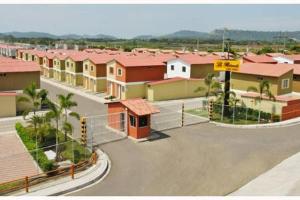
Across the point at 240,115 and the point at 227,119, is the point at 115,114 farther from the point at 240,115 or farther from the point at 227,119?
the point at 240,115

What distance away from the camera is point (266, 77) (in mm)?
39375

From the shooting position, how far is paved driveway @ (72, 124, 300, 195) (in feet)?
61.9

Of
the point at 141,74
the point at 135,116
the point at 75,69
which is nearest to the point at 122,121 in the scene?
the point at 135,116

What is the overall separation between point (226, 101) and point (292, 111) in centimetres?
618

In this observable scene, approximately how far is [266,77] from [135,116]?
19149 millimetres

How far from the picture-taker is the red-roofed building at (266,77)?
38.7 m

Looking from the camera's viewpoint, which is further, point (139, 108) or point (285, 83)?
point (285, 83)

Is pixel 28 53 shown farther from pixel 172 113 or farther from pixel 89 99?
pixel 172 113

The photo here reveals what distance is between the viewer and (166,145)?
25.8 m

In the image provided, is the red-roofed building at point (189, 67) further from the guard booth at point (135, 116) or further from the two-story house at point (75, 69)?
the guard booth at point (135, 116)

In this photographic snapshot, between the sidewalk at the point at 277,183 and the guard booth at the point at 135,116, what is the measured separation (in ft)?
31.0

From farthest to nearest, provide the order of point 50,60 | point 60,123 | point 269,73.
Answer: point 50,60 < point 269,73 < point 60,123

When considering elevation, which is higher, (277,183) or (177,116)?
(177,116)

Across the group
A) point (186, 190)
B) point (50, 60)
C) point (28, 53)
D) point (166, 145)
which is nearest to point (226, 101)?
point (166, 145)
